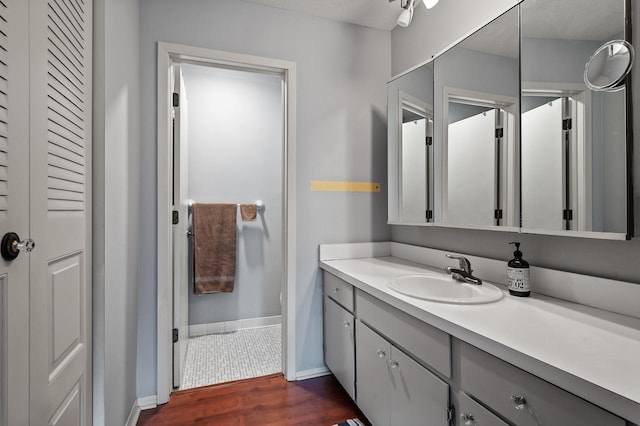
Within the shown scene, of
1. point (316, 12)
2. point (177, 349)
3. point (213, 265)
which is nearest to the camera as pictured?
point (177, 349)

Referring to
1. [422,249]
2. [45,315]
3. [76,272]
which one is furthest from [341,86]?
[45,315]

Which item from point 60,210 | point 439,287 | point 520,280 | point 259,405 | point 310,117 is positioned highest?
point 310,117

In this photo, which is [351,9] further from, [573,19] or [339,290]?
[339,290]

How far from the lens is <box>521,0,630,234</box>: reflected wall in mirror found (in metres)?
0.95

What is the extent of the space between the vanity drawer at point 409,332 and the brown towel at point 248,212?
164 cm

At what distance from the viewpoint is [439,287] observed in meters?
1.50

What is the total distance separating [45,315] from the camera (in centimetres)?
79

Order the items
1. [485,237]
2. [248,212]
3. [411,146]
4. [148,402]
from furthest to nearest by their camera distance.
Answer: [248,212] → [411,146] → [148,402] → [485,237]

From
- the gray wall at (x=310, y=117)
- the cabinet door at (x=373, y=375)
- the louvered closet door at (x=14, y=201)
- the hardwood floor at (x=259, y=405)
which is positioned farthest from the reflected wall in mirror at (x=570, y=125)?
the louvered closet door at (x=14, y=201)

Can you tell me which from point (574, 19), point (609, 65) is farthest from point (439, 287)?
point (574, 19)

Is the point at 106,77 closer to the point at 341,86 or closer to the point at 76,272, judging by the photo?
the point at 76,272

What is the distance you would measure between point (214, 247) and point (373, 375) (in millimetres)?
1873

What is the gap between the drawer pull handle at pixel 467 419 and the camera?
888 mm

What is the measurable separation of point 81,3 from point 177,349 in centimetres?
183
